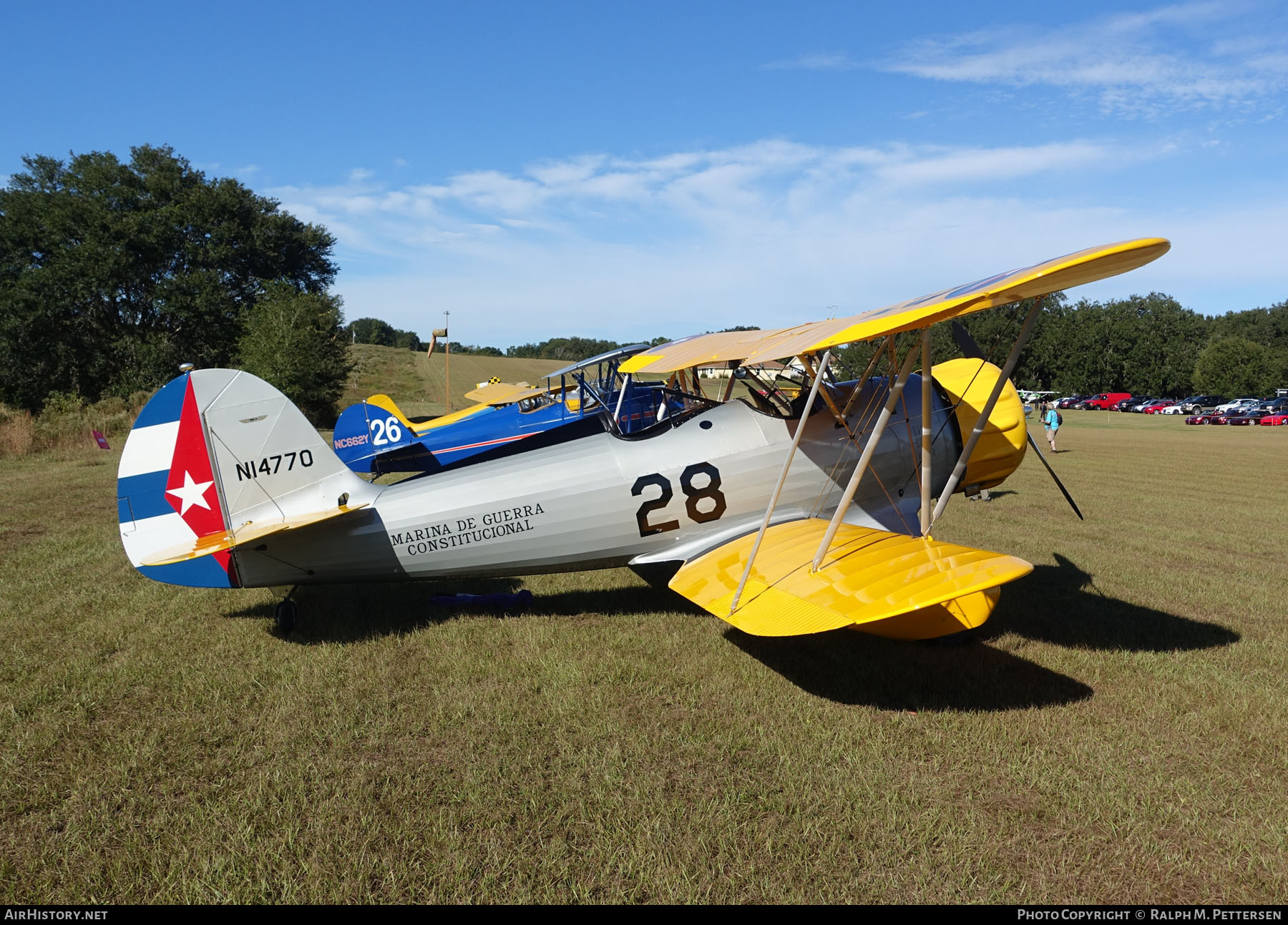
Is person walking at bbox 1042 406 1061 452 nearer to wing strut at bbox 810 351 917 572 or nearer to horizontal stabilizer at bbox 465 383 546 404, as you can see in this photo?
horizontal stabilizer at bbox 465 383 546 404

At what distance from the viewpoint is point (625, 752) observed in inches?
140

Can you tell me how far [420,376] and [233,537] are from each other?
49.5m

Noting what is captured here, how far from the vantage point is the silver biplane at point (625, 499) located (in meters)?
4.25

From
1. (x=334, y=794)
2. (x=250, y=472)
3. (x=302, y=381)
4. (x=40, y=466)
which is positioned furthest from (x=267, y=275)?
(x=334, y=794)

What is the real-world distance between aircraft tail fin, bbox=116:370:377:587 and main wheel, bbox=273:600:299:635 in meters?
0.35

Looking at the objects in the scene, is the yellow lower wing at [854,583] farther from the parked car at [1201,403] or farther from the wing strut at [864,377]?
the parked car at [1201,403]

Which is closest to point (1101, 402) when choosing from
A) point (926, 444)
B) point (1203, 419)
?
point (1203, 419)

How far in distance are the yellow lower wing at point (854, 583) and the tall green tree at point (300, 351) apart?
2180 centimetres

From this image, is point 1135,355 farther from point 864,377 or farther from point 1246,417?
point 864,377

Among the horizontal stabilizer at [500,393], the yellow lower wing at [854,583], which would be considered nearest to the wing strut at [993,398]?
the yellow lower wing at [854,583]

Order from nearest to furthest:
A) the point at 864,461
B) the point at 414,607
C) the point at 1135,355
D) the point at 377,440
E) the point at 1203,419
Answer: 1. the point at 864,461
2. the point at 414,607
3. the point at 377,440
4. the point at 1203,419
5. the point at 1135,355

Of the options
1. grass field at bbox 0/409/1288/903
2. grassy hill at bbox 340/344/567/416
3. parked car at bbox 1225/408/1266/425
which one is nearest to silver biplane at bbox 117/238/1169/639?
grass field at bbox 0/409/1288/903

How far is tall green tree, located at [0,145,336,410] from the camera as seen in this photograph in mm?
31672

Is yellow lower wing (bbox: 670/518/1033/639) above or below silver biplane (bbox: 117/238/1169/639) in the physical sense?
below
